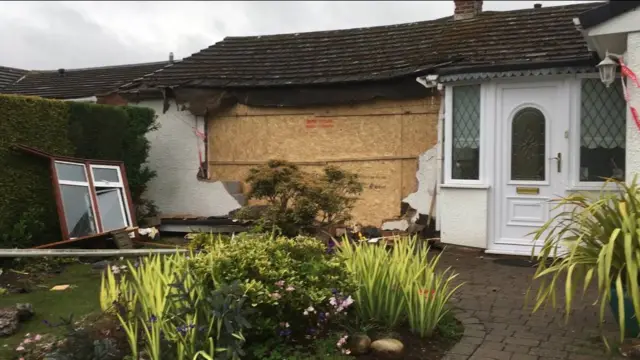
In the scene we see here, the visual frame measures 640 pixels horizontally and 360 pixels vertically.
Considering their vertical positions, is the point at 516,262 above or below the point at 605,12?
below

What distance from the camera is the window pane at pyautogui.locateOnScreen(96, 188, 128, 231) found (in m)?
8.93

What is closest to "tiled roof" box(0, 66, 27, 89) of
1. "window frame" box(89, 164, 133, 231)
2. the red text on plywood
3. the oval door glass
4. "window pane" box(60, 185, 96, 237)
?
"window frame" box(89, 164, 133, 231)

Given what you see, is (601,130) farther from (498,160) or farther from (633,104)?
(633,104)

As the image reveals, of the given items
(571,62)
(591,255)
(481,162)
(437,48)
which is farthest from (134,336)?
(437,48)

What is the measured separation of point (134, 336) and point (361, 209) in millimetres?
6881

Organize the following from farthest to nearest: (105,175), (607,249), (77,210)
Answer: (105,175), (77,210), (607,249)

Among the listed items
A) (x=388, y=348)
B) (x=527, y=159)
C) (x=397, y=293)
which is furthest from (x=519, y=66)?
(x=388, y=348)

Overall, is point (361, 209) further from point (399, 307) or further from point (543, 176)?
point (399, 307)

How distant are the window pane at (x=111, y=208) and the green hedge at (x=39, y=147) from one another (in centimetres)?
69

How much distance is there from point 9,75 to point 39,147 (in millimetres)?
11705

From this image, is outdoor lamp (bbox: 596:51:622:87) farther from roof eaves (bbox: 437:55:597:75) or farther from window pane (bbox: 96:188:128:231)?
window pane (bbox: 96:188:128:231)

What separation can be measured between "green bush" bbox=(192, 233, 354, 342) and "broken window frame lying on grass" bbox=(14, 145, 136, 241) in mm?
4597

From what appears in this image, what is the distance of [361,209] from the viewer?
10.4m

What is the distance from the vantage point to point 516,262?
7926 mm
